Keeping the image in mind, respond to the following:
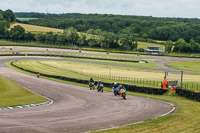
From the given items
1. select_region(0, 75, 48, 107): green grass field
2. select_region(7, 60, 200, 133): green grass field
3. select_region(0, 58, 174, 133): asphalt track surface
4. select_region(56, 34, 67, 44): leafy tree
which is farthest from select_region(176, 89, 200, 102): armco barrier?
select_region(56, 34, 67, 44): leafy tree

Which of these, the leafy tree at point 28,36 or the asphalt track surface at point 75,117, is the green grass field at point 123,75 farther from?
the leafy tree at point 28,36

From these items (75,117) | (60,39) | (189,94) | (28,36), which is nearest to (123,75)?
(189,94)

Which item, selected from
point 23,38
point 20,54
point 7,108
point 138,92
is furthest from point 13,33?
point 7,108

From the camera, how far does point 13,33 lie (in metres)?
152

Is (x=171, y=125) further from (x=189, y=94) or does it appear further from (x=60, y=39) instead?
(x=60, y=39)

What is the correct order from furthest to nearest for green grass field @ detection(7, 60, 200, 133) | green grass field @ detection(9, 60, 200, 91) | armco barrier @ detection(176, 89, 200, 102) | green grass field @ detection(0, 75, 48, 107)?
green grass field @ detection(9, 60, 200, 91) → armco barrier @ detection(176, 89, 200, 102) → green grass field @ detection(0, 75, 48, 107) → green grass field @ detection(7, 60, 200, 133)

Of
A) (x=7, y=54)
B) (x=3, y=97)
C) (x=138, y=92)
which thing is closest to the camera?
(x=3, y=97)

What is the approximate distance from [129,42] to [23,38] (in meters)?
49.9

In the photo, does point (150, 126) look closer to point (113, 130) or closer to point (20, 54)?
point (113, 130)

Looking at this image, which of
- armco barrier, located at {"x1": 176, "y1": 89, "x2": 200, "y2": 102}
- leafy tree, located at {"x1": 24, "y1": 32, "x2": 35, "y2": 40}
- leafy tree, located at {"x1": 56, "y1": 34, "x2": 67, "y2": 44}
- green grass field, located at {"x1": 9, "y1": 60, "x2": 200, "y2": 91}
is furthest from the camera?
leafy tree, located at {"x1": 56, "y1": 34, "x2": 67, "y2": 44}

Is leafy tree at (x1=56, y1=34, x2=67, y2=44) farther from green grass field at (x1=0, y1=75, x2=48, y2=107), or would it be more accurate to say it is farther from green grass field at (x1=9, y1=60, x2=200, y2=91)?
green grass field at (x1=0, y1=75, x2=48, y2=107)

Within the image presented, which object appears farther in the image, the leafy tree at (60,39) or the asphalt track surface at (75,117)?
the leafy tree at (60,39)

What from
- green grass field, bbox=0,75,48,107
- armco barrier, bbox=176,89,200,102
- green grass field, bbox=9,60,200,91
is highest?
green grass field, bbox=0,75,48,107

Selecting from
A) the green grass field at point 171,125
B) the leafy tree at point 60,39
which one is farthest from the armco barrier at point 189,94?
the leafy tree at point 60,39
